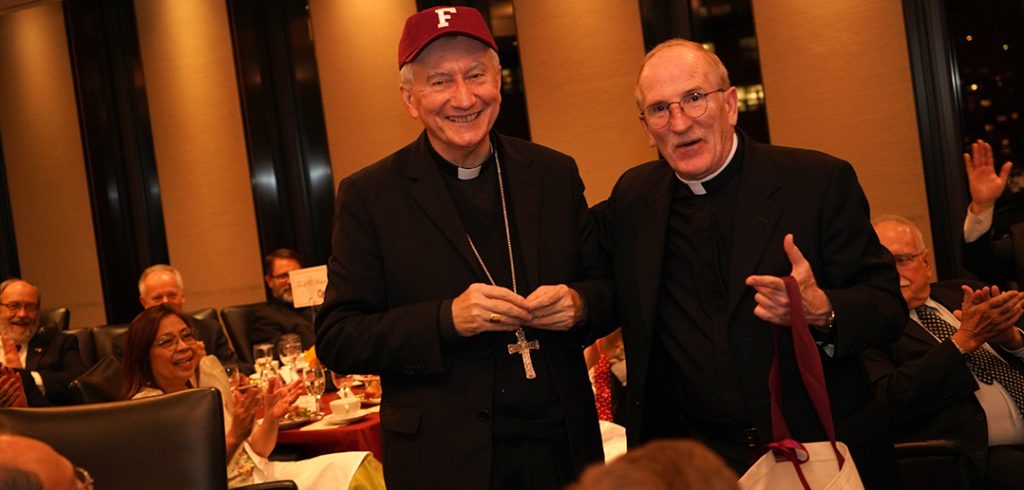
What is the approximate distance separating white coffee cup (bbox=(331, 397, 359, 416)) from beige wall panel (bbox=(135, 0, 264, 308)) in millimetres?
4401

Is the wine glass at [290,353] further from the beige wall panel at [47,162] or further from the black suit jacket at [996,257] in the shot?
the beige wall panel at [47,162]

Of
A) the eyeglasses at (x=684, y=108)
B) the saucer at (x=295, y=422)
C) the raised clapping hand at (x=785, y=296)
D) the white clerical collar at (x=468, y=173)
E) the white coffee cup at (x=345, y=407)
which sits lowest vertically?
the saucer at (x=295, y=422)

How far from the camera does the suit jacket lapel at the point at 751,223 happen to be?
2.16m

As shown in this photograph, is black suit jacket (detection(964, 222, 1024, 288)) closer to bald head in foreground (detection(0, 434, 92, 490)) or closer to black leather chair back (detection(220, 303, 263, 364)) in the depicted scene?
bald head in foreground (detection(0, 434, 92, 490))

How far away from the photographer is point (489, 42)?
2248 millimetres

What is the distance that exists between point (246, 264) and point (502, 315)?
684 centimetres

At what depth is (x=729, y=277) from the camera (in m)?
2.18

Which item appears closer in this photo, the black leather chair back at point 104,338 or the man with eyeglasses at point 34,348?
the man with eyeglasses at point 34,348

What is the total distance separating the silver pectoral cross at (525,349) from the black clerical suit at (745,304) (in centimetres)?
25

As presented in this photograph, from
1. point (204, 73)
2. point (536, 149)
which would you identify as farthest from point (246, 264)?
point (536, 149)

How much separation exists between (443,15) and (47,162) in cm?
784

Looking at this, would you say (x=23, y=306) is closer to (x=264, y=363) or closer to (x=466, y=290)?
(x=264, y=363)

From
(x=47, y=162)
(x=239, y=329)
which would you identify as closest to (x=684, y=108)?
(x=239, y=329)

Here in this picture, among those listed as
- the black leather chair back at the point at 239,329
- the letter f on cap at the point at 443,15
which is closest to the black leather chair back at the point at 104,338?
the black leather chair back at the point at 239,329
